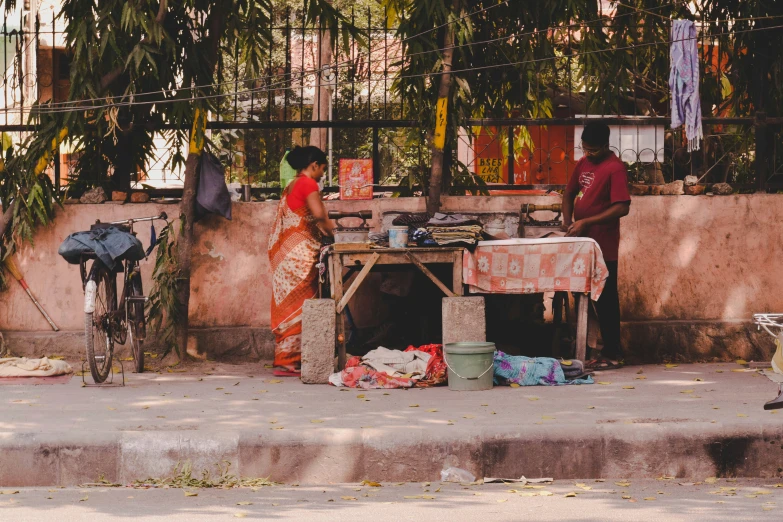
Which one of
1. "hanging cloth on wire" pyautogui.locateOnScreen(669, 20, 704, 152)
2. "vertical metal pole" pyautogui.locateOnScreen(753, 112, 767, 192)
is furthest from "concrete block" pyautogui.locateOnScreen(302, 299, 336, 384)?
"vertical metal pole" pyautogui.locateOnScreen(753, 112, 767, 192)

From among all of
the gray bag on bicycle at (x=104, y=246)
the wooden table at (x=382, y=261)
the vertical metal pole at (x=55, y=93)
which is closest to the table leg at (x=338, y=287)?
the wooden table at (x=382, y=261)

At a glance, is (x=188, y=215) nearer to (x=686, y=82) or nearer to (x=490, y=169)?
(x=490, y=169)

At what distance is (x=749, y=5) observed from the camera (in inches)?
385

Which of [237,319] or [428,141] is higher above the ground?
[428,141]

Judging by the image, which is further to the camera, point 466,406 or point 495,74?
point 495,74

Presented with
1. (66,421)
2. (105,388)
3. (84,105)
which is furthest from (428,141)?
(66,421)

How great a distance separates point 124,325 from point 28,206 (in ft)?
4.84

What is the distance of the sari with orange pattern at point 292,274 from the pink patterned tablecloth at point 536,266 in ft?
4.16

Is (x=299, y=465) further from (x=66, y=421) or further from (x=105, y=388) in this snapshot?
(x=105, y=388)

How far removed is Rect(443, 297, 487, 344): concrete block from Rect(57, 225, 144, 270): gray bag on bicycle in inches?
90.9

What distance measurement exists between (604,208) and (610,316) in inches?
33.3

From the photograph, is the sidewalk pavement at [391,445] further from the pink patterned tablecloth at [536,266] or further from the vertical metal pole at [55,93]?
the vertical metal pole at [55,93]

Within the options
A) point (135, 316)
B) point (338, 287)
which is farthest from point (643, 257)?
point (135, 316)

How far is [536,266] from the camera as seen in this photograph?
8352mm
